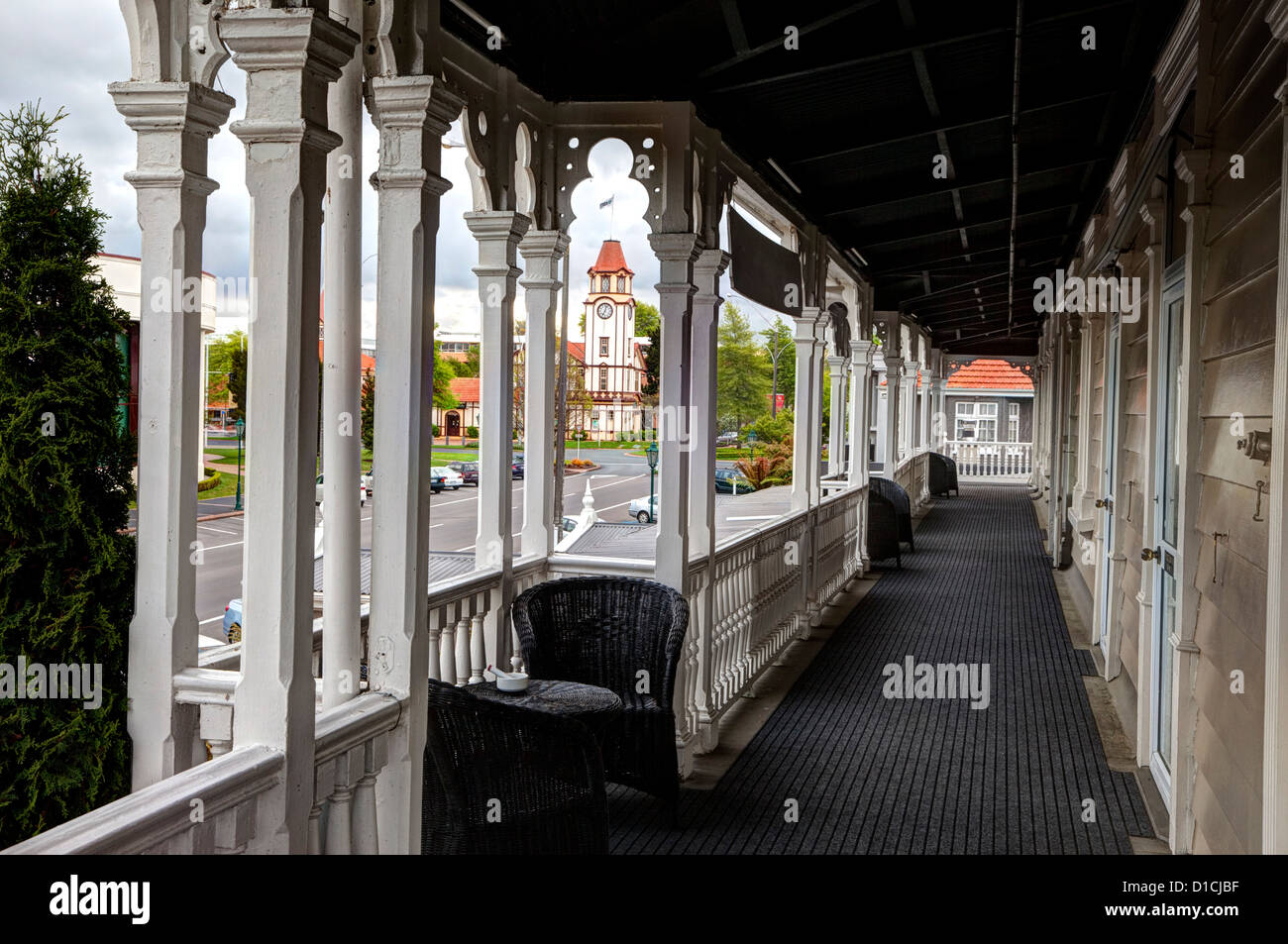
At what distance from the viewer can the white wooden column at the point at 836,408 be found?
11.5 m

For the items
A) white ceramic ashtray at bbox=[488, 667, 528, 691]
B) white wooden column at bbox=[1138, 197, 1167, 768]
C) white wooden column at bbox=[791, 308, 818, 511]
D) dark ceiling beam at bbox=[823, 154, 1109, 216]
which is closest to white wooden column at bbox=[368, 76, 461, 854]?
white ceramic ashtray at bbox=[488, 667, 528, 691]

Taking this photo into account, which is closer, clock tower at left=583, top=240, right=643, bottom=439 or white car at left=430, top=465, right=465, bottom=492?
white car at left=430, top=465, right=465, bottom=492

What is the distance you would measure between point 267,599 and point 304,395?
1.48 feet

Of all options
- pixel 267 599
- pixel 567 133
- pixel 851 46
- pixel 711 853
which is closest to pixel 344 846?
pixel 267 599

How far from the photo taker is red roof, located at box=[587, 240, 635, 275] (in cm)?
5259

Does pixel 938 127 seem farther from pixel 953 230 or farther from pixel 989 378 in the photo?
pixel 989 378

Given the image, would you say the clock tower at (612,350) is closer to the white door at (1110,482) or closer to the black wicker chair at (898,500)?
the black wicker chair at (898,500)

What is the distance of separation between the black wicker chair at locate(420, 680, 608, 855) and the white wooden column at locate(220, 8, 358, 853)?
0.77m

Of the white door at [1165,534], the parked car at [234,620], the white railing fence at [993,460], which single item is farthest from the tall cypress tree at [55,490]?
the white railing fence at [993,460]

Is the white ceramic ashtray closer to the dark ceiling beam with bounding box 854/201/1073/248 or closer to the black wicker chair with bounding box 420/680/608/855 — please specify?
the black wicker chair with bounding box 420/680/608/855

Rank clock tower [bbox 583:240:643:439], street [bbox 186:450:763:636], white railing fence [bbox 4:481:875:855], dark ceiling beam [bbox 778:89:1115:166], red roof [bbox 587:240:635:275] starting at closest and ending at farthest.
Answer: white railing fence [bbox 4:481:875:855] → dark ceiling beam [bbox 778:89:1115:166] → street [bbox 186:450:763:636] → clock tower [bbox 583:240:643:439] → red roof [bbox 587:240:635:275]

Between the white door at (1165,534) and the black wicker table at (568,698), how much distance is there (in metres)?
2.45

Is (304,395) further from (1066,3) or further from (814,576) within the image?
(814,576)

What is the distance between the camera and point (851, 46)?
15.2ft
